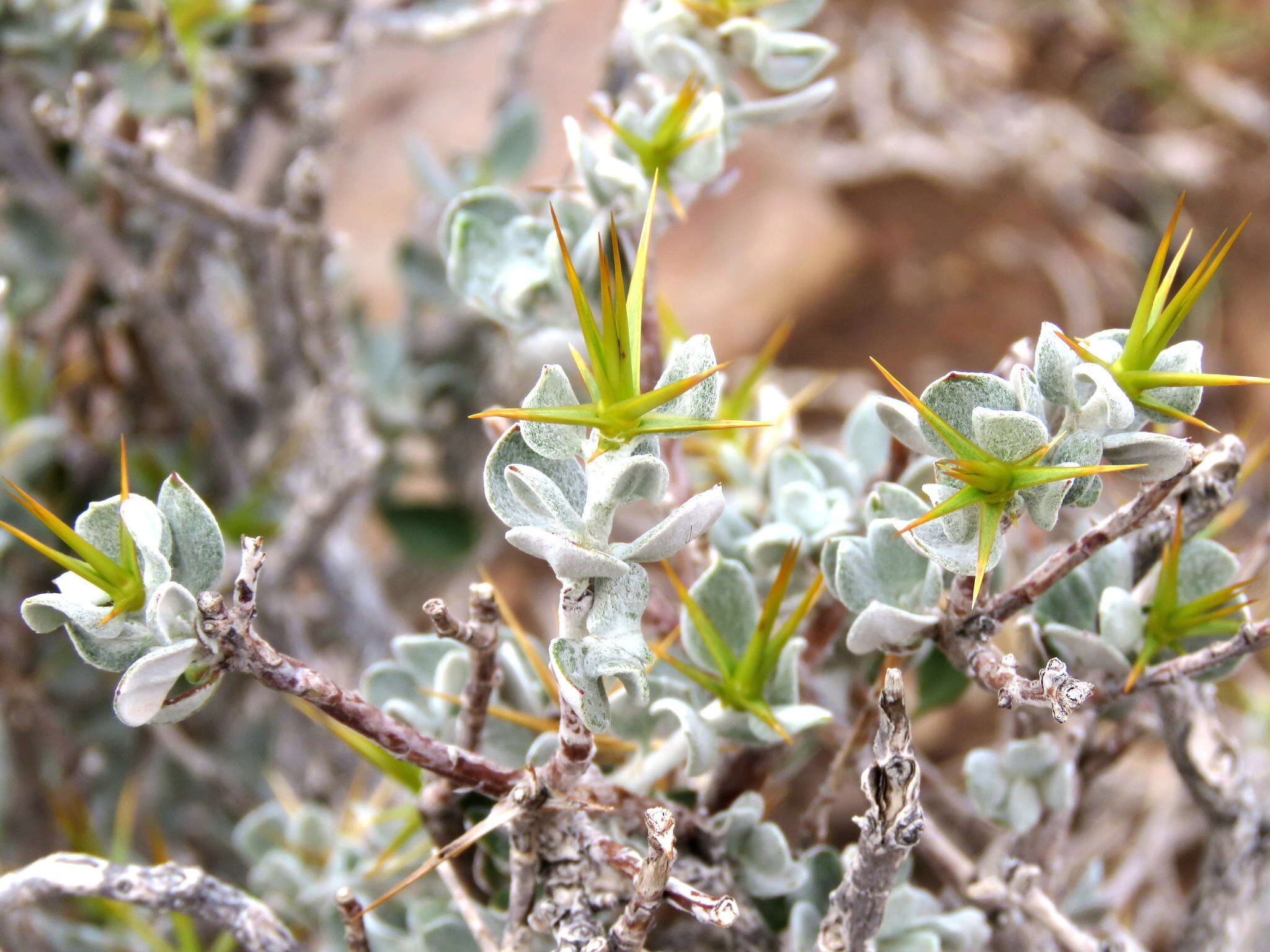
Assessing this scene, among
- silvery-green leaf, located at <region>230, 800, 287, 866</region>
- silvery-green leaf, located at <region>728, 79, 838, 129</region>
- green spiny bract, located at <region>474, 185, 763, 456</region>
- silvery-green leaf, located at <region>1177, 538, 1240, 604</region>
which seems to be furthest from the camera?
silvery-green leaf, located at <region>230, 800, 287, 866</region>

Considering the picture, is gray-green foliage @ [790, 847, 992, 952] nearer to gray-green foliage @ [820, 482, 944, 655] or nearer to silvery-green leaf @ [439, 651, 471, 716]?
gray-green foliage @ [820, 482, 944, 655]

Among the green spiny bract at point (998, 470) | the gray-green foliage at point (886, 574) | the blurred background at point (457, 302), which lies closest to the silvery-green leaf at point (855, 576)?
the gray-green foliage at point (886, 574)

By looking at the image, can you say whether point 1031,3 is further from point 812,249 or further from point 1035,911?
point 1035,911

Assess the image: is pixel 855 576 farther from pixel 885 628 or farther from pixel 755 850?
pixel 755 850

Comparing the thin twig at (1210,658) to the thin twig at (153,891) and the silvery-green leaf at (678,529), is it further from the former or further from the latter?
the thin twig at (153,891)

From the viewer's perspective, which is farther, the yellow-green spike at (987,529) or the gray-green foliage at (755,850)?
the gray-green foliage at (755,850)

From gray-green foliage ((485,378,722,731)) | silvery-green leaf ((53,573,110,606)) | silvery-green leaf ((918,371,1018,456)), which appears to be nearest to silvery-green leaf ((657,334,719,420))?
gray-green foliage ((485,378,722,731))
